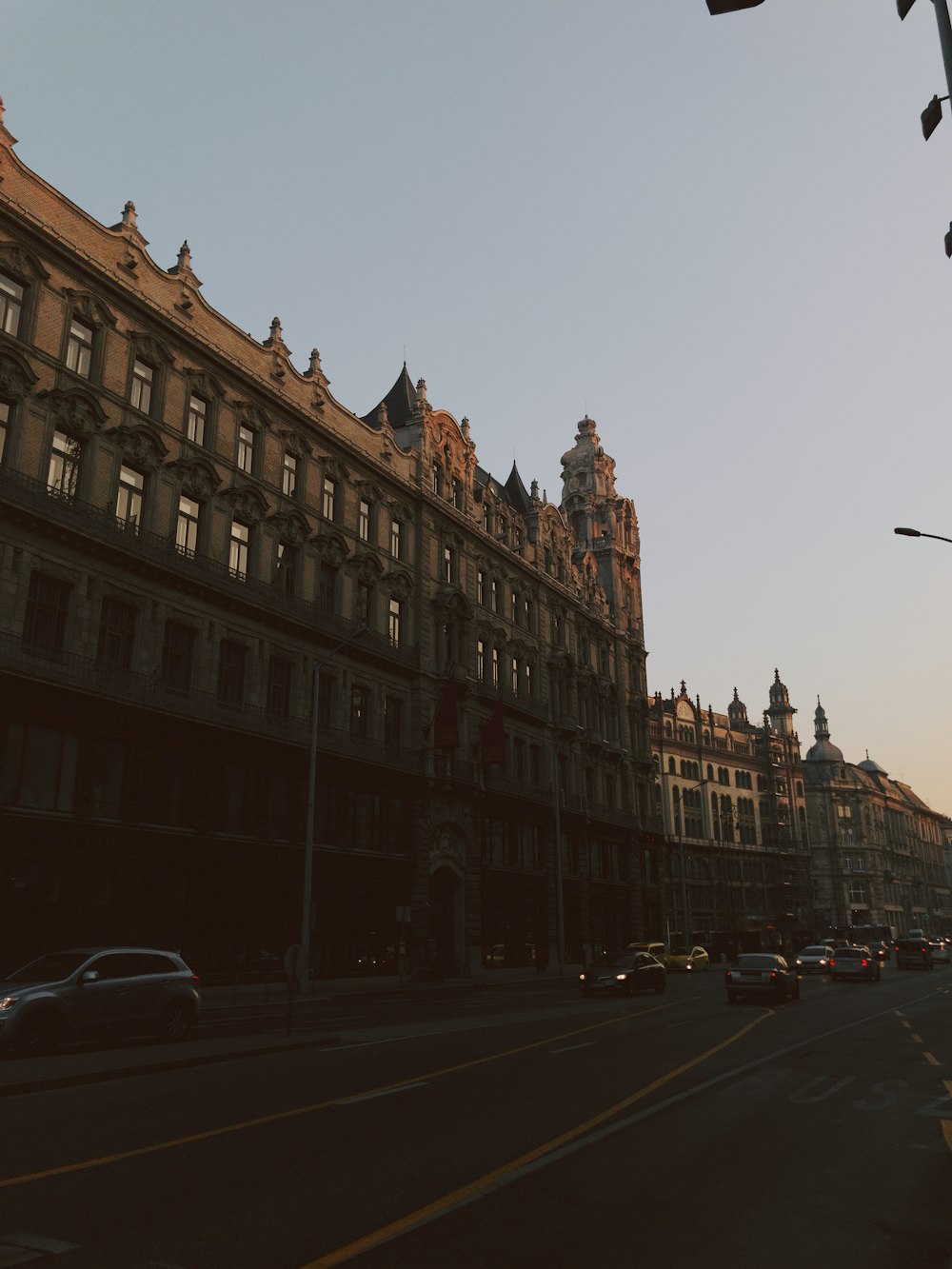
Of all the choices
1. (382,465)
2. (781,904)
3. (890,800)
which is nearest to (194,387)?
(382,465)

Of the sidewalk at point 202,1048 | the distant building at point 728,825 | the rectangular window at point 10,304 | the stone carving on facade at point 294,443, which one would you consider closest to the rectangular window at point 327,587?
the stone carving on facade at point 294,443

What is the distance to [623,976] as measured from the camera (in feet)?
110

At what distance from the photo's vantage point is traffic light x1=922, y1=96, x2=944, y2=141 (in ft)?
33.5

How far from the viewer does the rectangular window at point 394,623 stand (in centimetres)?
4500

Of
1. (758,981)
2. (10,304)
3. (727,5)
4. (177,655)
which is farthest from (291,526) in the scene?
(727,5)

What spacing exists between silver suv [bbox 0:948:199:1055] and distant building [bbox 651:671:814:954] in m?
72.7

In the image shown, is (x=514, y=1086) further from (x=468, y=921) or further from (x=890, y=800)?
(x=890, y=800)

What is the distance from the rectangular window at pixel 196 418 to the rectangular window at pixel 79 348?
4.38 meters

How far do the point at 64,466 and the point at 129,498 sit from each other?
8.66 ft

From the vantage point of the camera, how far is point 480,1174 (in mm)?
8031

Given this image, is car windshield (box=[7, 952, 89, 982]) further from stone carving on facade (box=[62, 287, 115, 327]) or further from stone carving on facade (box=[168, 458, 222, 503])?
stone carving on facade (box=[62, 287, 115, 327])

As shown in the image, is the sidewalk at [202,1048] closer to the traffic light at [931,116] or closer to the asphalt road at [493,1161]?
the asphalt road at [493,1161]

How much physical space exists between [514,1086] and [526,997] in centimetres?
2172

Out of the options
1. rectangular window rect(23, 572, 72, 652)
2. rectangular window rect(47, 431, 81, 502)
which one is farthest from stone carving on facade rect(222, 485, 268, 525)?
rectangular window rect(23, 572, 72, 652)
